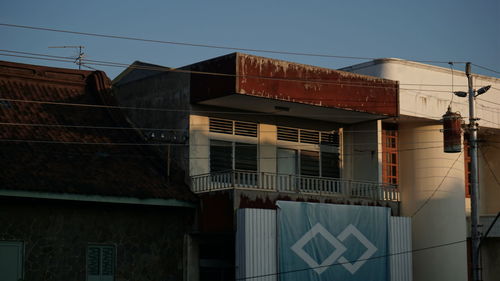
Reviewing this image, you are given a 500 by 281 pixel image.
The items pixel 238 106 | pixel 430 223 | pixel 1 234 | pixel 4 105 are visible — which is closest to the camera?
pixel 1 234

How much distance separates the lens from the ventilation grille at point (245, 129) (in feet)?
95.2

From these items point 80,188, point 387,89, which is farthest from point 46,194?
point 387,89

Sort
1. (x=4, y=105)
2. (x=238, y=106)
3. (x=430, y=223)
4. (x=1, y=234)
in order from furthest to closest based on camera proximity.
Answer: (x=430, y=223), (x=238, y=106), (x=4, y=105), (x=1, y=234)

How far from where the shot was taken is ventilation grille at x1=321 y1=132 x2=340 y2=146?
31.4 metres

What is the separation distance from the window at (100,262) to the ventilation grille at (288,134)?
7.90 meters

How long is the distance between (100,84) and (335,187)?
8993 millimetres

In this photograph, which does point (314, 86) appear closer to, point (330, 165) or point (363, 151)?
point (363, 151)

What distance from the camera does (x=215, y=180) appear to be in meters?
27.4

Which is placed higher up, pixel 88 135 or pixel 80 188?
pixel 88 135

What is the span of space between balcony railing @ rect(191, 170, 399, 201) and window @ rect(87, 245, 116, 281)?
3.54 metres

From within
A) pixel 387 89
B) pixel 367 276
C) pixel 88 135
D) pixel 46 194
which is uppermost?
pixel 387 89

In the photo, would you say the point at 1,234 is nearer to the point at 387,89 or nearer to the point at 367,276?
the point at 367,276

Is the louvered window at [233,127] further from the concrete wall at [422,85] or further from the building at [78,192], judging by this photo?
the concrete wall at [422,85]

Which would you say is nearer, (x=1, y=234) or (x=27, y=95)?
(x=1, y=234)
